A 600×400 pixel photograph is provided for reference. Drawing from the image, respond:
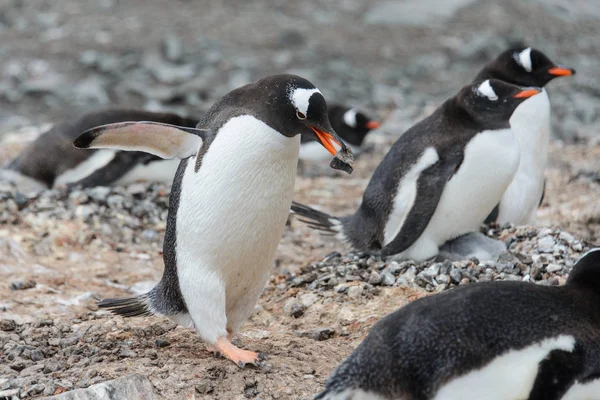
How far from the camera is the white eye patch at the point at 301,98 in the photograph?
354cm

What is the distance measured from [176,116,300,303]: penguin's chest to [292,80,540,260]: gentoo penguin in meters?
1.26

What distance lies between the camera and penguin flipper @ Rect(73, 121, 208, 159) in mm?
3725

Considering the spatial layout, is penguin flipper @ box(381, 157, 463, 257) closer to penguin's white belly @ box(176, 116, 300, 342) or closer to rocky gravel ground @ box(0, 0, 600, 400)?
rocky gravel ground @ box(0, 0, 600, 400)

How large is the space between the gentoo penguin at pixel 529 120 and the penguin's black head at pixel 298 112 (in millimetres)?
2348

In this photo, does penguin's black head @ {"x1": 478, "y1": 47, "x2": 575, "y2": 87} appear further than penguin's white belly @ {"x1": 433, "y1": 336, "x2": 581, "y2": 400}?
Yes

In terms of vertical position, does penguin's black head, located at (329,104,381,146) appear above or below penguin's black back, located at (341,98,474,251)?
below

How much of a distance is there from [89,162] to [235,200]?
332cm

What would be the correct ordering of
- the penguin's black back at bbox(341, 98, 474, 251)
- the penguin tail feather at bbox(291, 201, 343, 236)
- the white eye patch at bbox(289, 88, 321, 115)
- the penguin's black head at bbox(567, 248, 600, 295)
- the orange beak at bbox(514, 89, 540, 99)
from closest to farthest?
the penguin's black head at bbox(567, 248, 600, 295), the white eye patch at bbox(289, 88, 321, 115), the orange beak at bbox(514, 89, 540, 99), the penguin's black back at bbox(341, 98, 474, 251), the penguin tail feather at bbox(291, 201, 343, 236)

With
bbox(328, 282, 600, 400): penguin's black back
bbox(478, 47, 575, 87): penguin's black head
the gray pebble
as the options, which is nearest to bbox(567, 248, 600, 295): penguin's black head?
bbox(328, 282, 600, 400): penguin's black back

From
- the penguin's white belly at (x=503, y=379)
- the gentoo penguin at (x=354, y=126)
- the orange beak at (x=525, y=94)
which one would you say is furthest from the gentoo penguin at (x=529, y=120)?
the gentoo penguin at (x=354, y=126)

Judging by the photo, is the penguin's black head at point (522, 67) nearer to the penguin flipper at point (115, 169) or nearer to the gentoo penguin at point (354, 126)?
the penguin flipper at point (115, 169)

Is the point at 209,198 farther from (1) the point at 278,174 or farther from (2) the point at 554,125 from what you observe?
(2) the point at 554,125

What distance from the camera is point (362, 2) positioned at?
15.8m

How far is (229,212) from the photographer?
12.1 feet
